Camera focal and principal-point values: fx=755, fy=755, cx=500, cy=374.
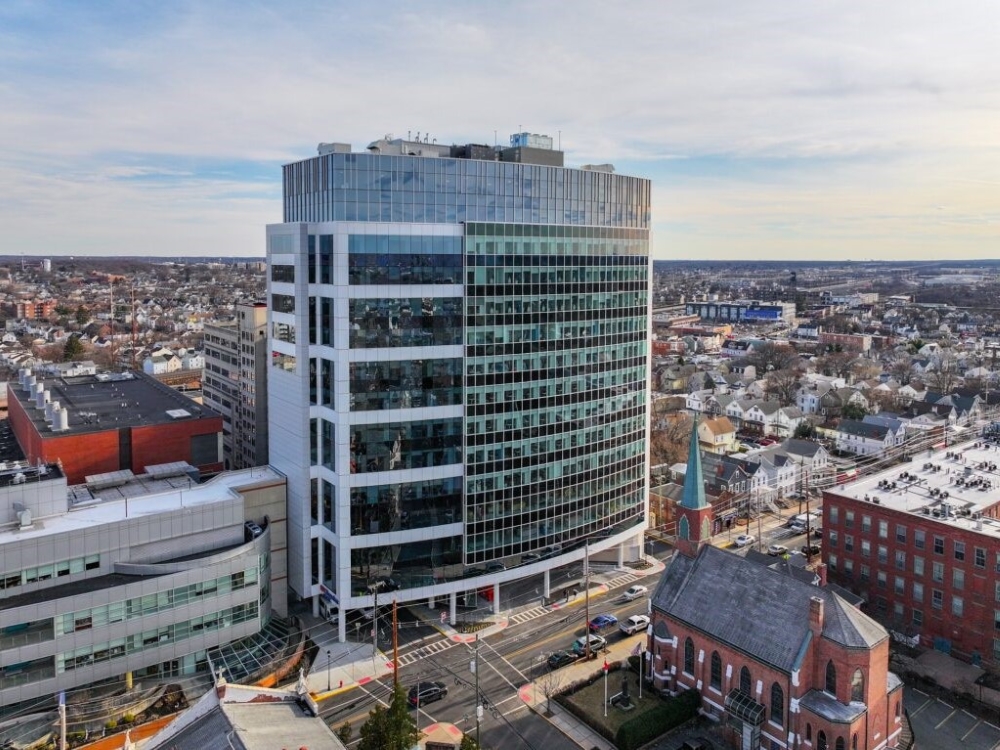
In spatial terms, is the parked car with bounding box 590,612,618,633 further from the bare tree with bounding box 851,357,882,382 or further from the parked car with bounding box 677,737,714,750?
the bare tree with bounding box 851,357,882,382

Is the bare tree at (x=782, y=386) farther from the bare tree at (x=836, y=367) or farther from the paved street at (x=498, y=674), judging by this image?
the paved street at (x=498, y=674)

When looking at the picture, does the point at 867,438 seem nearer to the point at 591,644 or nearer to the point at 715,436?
the point at 715,436

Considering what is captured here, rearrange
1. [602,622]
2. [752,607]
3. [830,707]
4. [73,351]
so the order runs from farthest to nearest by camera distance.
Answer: [73,351]
[602,622]
[752,607]
[830,707]

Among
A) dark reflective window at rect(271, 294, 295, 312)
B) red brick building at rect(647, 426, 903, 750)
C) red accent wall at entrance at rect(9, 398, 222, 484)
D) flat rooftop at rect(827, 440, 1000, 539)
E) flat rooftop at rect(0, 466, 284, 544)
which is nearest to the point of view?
red brick building at rect(647, 426, 903, 750)

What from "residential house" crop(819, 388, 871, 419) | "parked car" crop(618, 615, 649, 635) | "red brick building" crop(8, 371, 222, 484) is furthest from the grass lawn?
"residential house" crop(819, 388, 871, 419)

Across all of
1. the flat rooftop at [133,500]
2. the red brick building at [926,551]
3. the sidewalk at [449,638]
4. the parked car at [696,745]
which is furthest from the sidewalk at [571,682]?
the flat rooftop at [133,500]

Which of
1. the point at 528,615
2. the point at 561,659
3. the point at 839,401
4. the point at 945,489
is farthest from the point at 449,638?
the point at 839,401
